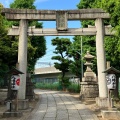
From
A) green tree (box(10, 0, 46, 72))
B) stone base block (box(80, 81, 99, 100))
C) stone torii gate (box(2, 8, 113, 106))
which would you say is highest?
green tree (box(10, 0, 46, 72))

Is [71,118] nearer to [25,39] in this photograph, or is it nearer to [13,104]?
[13,104]

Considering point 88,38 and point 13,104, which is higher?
point 88,38

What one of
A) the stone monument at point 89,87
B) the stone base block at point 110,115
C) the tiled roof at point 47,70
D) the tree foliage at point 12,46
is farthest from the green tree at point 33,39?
the stone base block at point 110,115

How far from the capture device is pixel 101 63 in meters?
15.0

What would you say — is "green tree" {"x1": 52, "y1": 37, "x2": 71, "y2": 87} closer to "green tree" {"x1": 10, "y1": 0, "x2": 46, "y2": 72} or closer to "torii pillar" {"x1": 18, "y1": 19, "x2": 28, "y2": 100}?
"green tree" {"x1": 10, "y1": 0, "x2": 46, "y2": 72}

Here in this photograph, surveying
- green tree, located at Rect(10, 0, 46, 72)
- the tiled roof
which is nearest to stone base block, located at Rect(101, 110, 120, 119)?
green tree, located at Rect(10, 0, 46, 72)

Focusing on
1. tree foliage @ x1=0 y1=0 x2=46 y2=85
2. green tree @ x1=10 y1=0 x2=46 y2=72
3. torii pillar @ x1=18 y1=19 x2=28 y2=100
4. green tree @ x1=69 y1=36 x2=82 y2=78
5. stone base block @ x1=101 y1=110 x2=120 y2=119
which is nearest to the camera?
stone base block @ x1=101 y1=110 x2=120 y2=119

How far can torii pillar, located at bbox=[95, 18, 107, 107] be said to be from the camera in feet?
48.2

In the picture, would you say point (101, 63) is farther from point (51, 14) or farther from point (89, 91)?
point (89, 91)

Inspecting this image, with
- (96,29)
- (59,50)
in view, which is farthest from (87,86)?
(59,50)

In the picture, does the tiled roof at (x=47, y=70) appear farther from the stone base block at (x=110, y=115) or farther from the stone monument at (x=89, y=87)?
the stone base block at (x=110, y=115)

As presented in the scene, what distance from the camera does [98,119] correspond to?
36.9ft

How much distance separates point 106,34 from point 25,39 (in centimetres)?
523

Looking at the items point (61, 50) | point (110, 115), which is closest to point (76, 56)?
point (61, 50)
